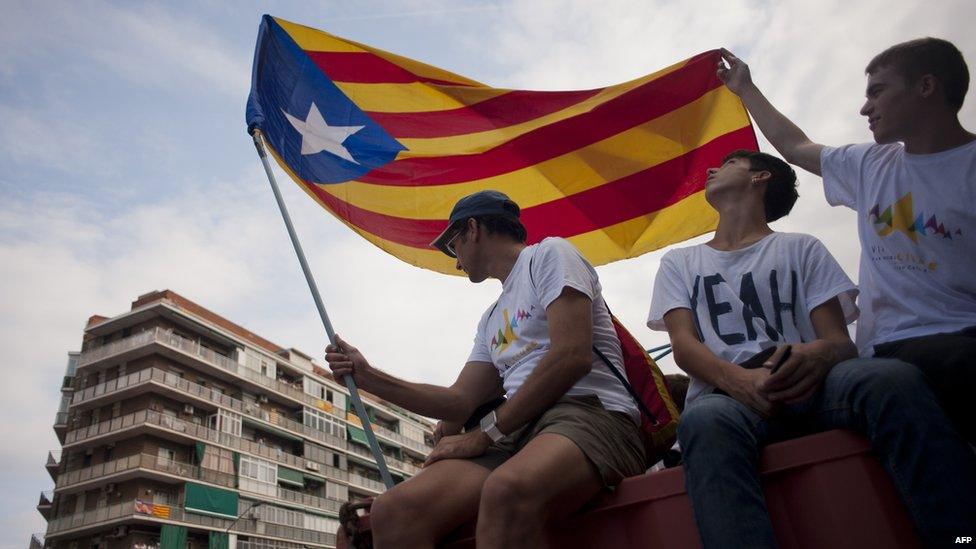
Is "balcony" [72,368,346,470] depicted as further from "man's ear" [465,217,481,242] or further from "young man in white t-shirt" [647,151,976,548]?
"young man in white t-shirt" [647,151,976,548]

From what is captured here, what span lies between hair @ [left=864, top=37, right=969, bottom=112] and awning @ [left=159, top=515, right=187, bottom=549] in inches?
1125

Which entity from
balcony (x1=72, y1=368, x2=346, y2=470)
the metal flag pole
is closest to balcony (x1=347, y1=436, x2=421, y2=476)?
balcony (x1=72, y1=368, x2=346, y2=470)

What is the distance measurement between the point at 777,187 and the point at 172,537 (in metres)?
28.6

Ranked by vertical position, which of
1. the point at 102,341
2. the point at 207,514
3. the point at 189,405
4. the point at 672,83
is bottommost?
the point at 672,83

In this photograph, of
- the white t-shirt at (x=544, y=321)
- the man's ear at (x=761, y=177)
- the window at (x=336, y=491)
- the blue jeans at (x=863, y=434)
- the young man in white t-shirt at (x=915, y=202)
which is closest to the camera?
the blue jeans at (x=863, y=434)

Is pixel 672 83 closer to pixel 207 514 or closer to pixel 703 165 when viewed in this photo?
pixel 703 165

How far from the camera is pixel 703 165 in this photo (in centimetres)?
368

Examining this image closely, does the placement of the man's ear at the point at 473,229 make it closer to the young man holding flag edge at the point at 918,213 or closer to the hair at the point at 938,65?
the young man holding flag edge at the point at 918,213

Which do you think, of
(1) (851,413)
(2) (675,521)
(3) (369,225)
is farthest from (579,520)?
(3) (369,225)

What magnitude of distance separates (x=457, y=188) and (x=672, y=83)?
1387mm

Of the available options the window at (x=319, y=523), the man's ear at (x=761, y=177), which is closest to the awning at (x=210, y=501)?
the window at (x=319, y=523)

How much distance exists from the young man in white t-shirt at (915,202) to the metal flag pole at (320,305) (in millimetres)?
1715

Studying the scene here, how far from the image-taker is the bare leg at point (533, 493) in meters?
1.59

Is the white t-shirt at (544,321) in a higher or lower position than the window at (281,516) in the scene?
lower
